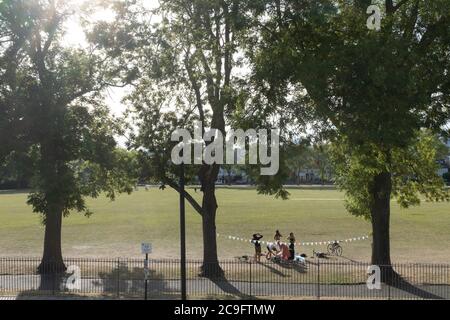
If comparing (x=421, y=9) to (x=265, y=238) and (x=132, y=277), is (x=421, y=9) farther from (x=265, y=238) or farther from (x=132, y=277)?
(x=265, y=238)

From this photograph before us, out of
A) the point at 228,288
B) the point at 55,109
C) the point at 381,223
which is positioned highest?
the point at 55,109

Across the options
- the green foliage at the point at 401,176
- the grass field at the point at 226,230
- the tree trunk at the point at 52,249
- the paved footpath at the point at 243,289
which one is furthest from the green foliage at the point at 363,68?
the tree trunk at the point at 52,249

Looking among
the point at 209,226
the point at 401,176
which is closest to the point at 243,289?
the point at 209,226

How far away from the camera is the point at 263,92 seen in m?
22.8

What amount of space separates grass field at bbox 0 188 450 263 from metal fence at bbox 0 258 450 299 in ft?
12.3

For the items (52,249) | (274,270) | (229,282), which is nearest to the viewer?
(229,282)

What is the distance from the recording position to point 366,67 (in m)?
19.6

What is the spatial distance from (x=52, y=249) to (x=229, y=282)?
9.87 meters

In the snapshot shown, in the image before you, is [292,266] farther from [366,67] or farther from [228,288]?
[366,67]

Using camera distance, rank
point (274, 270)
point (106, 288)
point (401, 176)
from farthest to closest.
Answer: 1. point (401, 176)
2. point (274, 270)
3. point (106, 288)

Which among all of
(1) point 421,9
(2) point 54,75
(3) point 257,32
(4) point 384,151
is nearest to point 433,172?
(4) point 384,151

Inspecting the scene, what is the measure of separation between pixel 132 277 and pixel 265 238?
46.1 feet

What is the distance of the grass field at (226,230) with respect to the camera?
3344cm

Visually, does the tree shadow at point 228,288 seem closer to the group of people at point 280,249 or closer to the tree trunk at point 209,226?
the tree trunk at point 209,226
